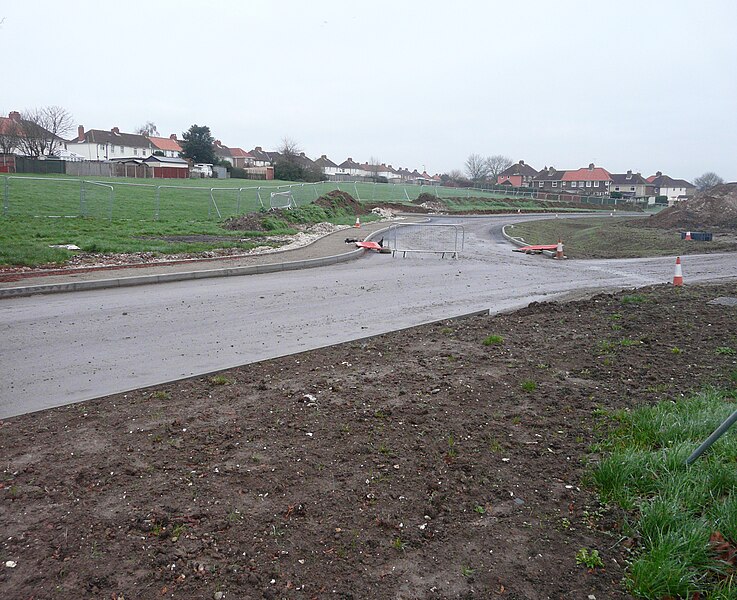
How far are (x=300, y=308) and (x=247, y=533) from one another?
757cm

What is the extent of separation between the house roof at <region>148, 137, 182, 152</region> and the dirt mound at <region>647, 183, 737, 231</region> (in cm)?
9926

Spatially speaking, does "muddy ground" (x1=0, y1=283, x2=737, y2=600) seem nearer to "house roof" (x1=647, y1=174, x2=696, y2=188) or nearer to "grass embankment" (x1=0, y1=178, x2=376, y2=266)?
"grass embankment" (x1=0, y1=178, x2=376, y2=266)

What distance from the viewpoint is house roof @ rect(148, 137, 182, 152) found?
4741 inches

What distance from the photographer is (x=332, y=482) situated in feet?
13.3

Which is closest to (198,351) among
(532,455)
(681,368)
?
(532,455)

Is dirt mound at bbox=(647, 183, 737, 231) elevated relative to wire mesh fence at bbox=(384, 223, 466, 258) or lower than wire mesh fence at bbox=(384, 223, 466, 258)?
elevated

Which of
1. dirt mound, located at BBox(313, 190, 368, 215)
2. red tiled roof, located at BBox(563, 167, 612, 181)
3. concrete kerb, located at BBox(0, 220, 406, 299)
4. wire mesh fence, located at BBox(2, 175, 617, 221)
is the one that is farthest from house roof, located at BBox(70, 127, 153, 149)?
concrete kerb, located at BBox(0, 220, 406, 299)

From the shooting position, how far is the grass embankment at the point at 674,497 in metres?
3.04

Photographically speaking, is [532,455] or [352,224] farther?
[352,224]

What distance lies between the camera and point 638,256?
2361 cm

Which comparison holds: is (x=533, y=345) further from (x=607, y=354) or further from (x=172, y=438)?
(x=172, y=438)

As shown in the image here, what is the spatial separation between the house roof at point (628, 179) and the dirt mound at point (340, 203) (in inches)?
4399

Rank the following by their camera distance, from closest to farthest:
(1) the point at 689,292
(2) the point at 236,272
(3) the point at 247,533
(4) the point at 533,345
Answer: (3) the point at 247,533 < (4) the point at 533,345 < (1) the point at 689,292 < (2) the point at 236,272

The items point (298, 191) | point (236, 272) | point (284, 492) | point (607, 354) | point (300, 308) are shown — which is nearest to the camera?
point (284, 492)
